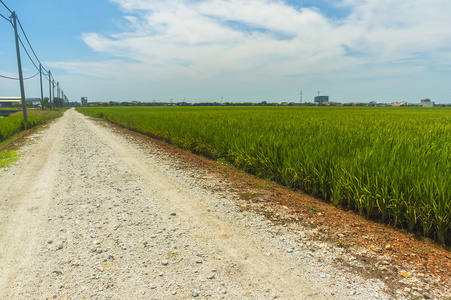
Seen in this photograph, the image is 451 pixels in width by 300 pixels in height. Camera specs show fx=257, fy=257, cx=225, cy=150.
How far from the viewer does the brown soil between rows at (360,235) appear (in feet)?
9.91

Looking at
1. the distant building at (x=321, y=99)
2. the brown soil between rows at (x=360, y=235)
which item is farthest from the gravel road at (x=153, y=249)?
the distant building at (x=321, y=99)

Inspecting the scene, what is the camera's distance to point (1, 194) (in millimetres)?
5746

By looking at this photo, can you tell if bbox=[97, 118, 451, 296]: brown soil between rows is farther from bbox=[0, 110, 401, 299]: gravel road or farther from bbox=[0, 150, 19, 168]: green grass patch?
bbox=[0, 150, 19, 168]: green grass patch

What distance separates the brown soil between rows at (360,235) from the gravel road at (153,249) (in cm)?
27

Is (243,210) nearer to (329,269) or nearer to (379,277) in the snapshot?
(329,269)

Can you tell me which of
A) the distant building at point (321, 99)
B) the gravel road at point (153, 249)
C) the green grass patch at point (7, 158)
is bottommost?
the gravel road at point (153, 249)

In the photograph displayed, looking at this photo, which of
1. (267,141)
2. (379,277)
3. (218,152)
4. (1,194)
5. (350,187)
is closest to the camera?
(379,277)

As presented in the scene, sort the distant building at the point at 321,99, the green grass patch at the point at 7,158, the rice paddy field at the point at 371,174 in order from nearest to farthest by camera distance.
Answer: the rice paddy field at the point at 371,174, the green grass patch at the point at 7,158, the distant building at the point at 321,99

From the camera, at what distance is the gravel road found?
2.75 metres

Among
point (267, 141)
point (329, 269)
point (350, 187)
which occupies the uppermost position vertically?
point (267, 141)

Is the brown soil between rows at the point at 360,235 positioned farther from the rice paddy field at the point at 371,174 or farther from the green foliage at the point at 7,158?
the green foliage at the point at 7,158

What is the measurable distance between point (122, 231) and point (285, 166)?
3.97 metres

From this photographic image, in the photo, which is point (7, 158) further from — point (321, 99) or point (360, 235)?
point (321, 99)

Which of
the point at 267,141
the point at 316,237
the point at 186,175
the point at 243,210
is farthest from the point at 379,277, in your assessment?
the point at 186,175
